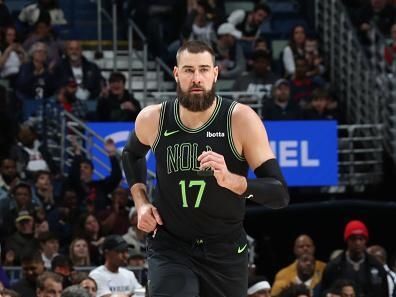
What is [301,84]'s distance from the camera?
18641 millimetres

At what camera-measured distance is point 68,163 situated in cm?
1750

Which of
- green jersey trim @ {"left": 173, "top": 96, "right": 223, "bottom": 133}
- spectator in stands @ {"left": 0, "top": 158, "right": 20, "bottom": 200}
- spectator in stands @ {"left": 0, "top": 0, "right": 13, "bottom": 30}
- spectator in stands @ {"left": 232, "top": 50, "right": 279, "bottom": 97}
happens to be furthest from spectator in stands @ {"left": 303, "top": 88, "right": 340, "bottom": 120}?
green jersey trim @ {"left": 173, "top": 96, "right": 223, "bottom": 133}

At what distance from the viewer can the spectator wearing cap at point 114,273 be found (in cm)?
1302

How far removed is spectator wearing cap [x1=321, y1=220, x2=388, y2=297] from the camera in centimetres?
1388

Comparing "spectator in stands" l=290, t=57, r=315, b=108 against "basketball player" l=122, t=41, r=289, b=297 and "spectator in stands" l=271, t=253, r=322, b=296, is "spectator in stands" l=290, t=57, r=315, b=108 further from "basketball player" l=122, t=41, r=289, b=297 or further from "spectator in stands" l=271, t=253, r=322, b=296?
"basketball player" l=122, t=41, r=289, b=297

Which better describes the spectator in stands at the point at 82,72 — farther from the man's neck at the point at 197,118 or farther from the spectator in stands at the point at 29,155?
the man's neck at the point at 197,118

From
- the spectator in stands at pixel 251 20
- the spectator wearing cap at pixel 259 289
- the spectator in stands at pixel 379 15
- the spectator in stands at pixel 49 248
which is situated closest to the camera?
the spectator wearing cap at pixel 259 289

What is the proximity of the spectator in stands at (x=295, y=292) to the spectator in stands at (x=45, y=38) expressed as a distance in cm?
728

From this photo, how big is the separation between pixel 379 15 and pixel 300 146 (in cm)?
436

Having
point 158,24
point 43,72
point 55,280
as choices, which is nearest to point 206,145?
point 55,280

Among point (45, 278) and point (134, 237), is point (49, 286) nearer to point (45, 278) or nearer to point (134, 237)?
point (45, 278)

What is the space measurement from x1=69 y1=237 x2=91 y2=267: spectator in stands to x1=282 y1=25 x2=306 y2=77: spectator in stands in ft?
20.0

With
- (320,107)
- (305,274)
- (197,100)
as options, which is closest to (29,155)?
(320,107)

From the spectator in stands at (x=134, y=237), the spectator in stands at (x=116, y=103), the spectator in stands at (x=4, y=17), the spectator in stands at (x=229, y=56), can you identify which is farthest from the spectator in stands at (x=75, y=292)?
the spectator in stands at (x=4, y=17)
